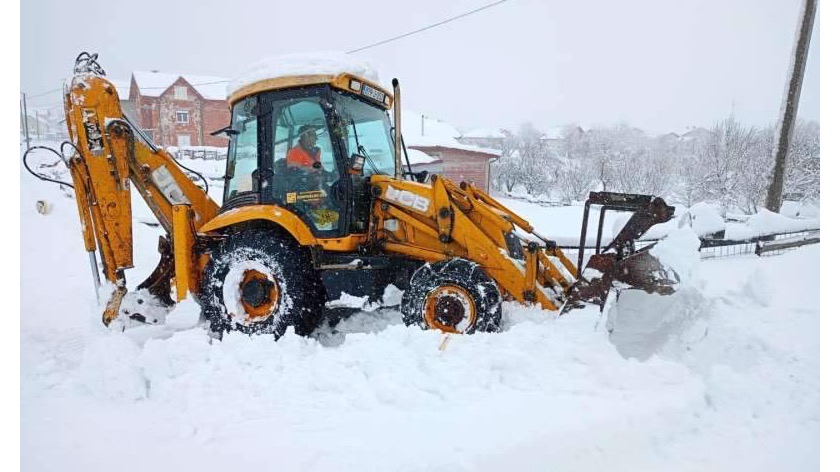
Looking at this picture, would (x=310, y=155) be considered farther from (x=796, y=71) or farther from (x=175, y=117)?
(x=175, y=117)

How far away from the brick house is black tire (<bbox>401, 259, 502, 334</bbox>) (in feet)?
9.87

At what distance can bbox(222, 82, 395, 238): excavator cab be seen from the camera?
3678mm

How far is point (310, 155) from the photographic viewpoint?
3.74m

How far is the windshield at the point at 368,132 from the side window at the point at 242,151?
718mm

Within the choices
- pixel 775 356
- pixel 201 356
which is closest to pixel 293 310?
pixel 201 356

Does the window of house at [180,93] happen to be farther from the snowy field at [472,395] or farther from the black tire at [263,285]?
the black tire at [263,285]

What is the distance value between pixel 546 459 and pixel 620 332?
1.23 metres

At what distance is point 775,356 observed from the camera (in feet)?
9.39

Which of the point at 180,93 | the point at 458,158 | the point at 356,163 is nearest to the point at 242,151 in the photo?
the point at 356,163

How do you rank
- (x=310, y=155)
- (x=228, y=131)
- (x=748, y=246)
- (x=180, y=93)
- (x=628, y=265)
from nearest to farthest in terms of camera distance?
(x=628, y=265), (x=310, y=155), (x=228, y=131), (x=748, y=246), (x=180, y=93)

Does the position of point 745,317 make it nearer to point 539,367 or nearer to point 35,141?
point 539,367

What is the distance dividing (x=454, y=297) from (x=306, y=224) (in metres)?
1.26

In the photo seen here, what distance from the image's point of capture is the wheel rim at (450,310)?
11.2 ft

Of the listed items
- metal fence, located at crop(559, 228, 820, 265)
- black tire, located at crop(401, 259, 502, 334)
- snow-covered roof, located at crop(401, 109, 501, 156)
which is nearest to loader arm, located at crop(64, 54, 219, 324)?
black tire, located at crop(401, 259, 502, 334)
